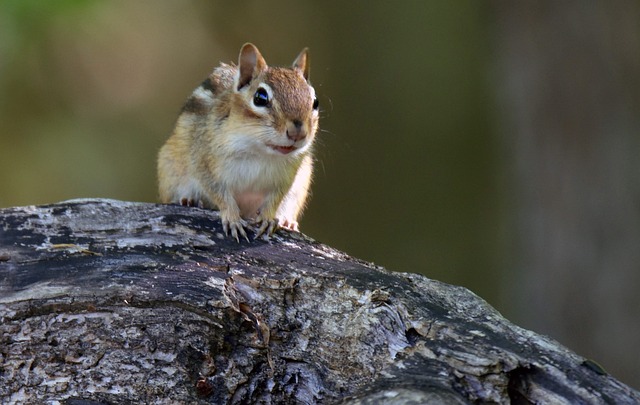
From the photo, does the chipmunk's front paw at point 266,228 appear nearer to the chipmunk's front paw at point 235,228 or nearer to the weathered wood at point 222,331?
the chipmunk's front paw at point 235,228

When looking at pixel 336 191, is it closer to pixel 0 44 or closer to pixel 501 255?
pixel 501 255

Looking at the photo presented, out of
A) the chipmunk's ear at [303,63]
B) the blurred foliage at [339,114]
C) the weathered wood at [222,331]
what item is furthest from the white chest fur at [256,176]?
the blurred foliage at [339,114]

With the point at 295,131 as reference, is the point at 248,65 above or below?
above

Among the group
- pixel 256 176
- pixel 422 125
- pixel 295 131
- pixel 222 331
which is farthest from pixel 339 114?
pixel 222 331

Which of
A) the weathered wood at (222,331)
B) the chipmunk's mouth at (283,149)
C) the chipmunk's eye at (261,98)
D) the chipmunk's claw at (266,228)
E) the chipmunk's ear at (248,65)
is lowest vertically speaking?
the weathered wood at (222,331)

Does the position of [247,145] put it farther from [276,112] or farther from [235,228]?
[235,228]

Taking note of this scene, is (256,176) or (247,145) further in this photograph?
(256,176)

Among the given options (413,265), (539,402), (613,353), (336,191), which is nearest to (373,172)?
(336,191)
